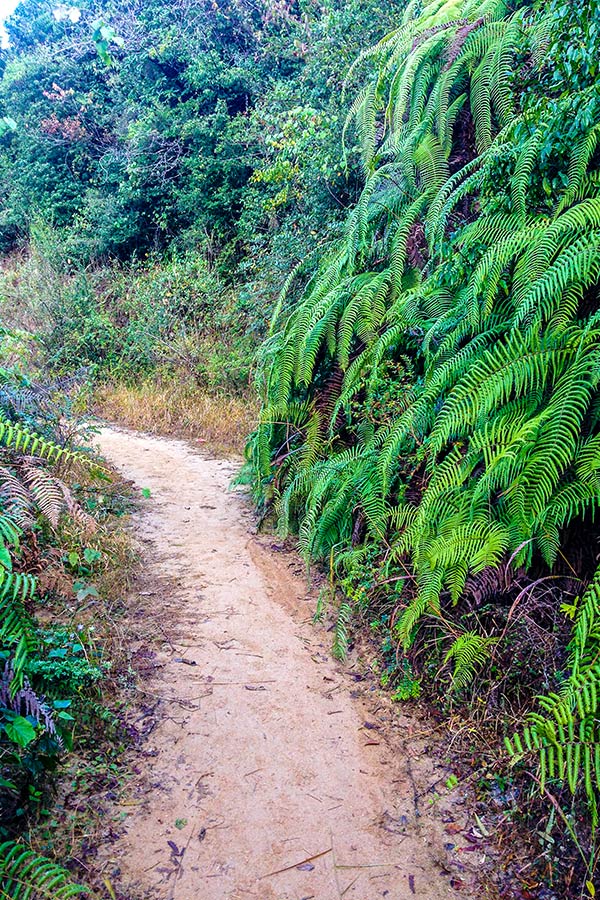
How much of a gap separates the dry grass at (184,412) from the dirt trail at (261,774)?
13.6ft

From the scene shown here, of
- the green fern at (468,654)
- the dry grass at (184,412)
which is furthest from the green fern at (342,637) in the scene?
the dry grass at (184,412)

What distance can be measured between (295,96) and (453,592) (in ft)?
29.4

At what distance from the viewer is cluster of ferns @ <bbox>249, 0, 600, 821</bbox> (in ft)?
8.55

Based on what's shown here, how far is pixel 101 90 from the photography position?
16.2m

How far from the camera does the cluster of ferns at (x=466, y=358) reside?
2.61 meters

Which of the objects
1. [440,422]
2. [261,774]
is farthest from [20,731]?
[440,422]

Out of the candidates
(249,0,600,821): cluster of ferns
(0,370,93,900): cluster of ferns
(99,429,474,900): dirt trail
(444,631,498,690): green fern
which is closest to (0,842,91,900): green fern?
(0,370,93,900): cluster of ferns

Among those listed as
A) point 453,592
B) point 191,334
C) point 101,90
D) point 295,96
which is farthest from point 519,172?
point 101,90

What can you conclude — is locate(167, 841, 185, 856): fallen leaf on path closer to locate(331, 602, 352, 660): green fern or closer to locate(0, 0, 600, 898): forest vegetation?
locate(0, 0, 600, 898): forest vegetation

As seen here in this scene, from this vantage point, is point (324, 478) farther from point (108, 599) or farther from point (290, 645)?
point (108, 599)

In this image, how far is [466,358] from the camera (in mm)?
3170

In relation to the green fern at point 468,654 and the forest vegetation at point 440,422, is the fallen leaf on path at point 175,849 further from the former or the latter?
the green fern at point 468,654

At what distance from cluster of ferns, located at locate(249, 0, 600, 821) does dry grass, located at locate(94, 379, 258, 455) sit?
3283 mm

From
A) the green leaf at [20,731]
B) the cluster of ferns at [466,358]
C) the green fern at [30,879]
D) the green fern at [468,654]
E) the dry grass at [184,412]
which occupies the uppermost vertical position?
the cluster of ferns at [466,358]
